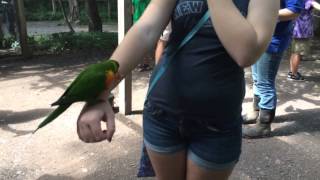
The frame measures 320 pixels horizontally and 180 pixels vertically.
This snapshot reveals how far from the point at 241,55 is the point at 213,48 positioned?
0.16 metres

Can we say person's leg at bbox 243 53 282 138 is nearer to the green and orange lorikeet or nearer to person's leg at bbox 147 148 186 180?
person's leg at bbox 147 148 186 180

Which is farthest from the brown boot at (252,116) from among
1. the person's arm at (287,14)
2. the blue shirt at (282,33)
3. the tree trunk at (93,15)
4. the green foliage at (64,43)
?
the tree trunk at (93,15)

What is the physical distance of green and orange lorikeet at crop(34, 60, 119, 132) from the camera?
4.21 ft

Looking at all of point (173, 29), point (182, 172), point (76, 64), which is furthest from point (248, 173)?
point (76, 64)

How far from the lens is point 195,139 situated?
1.56 meters

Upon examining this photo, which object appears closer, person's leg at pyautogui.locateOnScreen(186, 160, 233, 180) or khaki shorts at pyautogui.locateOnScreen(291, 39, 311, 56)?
person's leg at pyautogui.locateOnScreen(186, 160, 233, 180)

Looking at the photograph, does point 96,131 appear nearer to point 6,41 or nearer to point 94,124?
point 94,124

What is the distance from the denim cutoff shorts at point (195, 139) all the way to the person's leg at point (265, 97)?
2536mm

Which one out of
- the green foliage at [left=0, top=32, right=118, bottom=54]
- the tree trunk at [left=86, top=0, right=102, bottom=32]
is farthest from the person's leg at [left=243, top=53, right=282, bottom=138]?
the tree trunk at [left=86, top=0, right=102, bottom=32]

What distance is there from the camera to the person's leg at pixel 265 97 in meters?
4.02

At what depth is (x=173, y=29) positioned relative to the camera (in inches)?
60.7

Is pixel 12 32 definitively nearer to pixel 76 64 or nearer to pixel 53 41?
pixel 53 41

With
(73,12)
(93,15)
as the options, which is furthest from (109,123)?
(73,12)

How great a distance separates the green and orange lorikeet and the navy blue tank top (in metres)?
0.28
